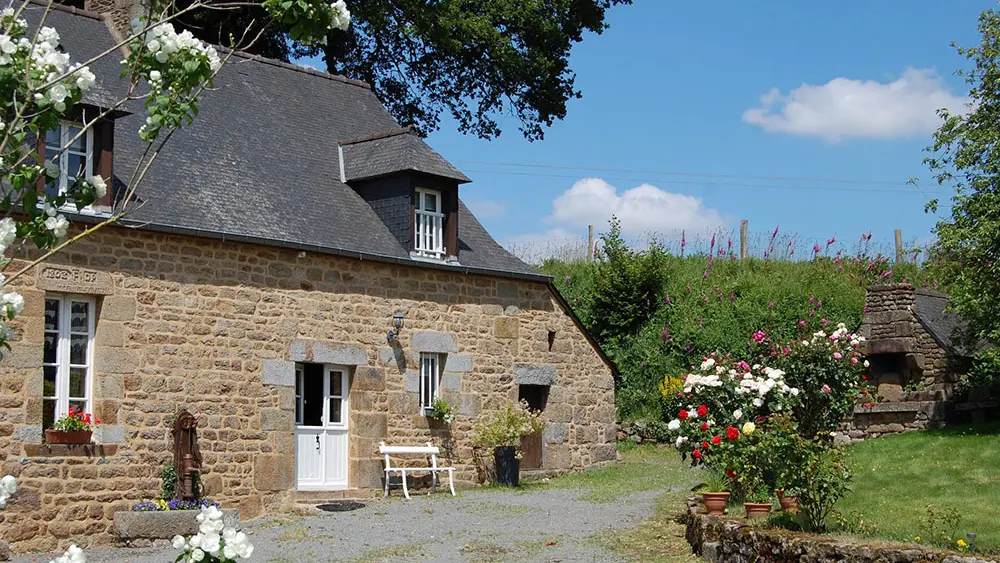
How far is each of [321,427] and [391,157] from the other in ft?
13.5

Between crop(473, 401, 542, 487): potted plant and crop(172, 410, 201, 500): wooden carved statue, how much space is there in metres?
4.62

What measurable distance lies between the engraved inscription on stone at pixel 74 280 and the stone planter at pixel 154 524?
2470 millimetres

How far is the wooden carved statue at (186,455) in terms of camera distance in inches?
535

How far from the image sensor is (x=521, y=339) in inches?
713

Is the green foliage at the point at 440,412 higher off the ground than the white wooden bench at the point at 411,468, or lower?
higher

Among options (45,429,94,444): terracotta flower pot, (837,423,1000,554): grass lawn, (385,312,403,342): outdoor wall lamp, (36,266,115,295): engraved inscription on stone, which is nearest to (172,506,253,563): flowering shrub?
(837,423,1000,554): grass lawn

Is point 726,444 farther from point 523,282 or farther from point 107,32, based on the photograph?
point 107,32

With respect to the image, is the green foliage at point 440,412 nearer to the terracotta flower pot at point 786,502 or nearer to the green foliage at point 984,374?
the terracotta flower pot at point 786,502

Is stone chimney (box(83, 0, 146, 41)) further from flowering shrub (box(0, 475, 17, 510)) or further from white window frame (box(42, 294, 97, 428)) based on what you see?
flowering shrub (box(0, 475, 17, 510))

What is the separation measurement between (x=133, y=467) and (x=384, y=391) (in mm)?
3904

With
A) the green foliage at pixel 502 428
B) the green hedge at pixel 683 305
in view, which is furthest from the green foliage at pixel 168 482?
the green hedge at pixel 683 305

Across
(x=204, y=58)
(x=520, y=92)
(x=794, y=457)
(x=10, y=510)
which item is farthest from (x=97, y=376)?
(x=520, y=92)

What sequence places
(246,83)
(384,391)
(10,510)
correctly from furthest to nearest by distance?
1. (246,83)
2. (384,391)
3. (10,510)

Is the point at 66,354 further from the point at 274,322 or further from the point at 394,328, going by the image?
the point at 394,328
